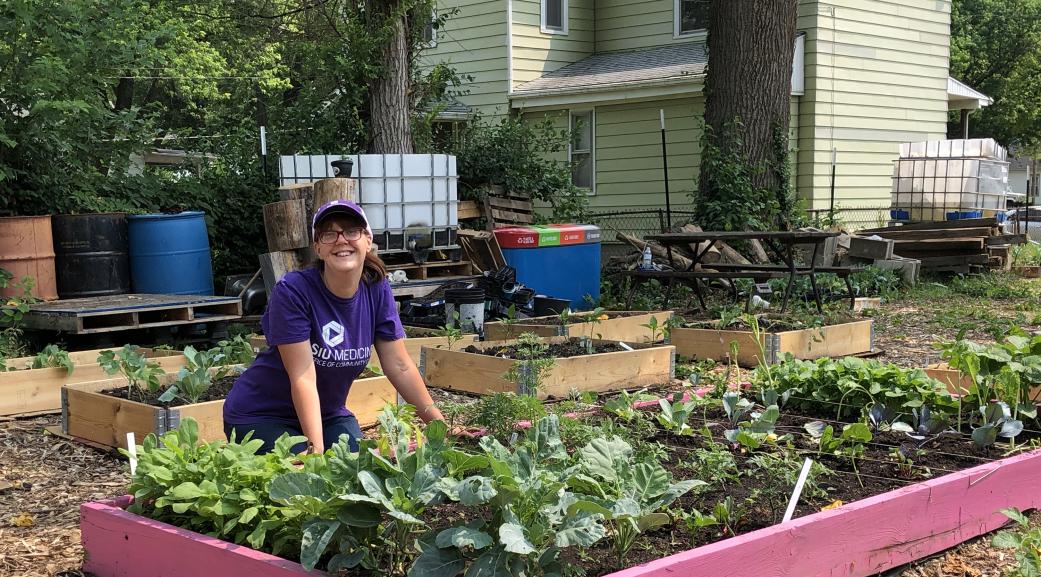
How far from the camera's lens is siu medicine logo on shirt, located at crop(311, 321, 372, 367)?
155 inches

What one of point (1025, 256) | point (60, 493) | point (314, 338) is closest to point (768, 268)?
point (314, 338)

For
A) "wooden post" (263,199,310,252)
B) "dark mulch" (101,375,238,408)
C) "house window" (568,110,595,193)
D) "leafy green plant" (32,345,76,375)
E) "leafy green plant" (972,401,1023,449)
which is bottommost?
"dark mulch" (101,375,238,408)

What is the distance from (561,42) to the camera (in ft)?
63.6

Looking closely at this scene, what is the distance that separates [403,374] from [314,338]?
1.30ft

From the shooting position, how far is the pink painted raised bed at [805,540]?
2.88 m

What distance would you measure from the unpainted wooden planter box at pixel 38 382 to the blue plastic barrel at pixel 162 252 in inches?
121

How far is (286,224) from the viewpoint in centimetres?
819

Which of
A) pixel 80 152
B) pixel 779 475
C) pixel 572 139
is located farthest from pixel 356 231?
pixel 572 139

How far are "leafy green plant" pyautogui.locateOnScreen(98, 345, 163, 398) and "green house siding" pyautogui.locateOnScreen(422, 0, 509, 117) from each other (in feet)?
43.0

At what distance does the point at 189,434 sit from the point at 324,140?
385 inches

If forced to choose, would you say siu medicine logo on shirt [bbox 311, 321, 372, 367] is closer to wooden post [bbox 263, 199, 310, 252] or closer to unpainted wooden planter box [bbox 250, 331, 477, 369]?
unpainted wooden planter box [bbox 250, 331, 477, 369]

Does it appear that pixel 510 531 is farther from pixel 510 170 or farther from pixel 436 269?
pixel 510 170

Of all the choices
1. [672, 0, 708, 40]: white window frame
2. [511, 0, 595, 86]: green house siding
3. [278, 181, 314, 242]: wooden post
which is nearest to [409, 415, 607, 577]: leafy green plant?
[278, 181, 314, 242]: wooden post

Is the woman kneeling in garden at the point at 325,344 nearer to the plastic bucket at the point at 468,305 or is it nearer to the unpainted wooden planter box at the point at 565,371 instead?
the unpainted wooden planter box at the point at 565,371
